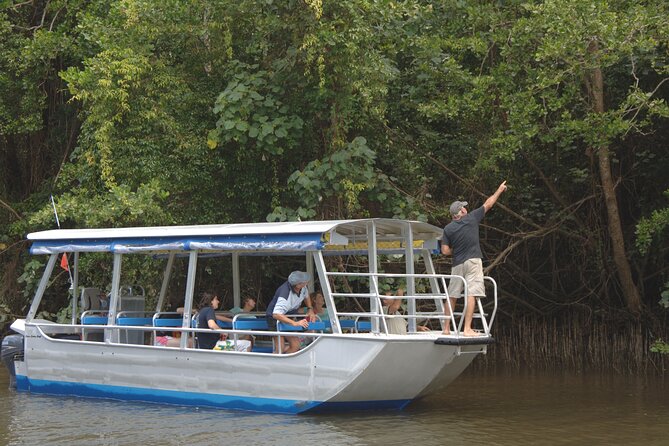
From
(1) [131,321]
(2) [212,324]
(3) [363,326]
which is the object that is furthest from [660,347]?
(1) [131,321]

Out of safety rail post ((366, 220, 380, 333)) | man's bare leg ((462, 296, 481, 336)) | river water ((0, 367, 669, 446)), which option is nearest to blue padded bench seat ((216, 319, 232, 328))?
river water ((0, 367, 669, 446))

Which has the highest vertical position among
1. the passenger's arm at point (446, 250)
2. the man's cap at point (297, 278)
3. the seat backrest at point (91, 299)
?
the passenger's arm at point (446, 250)

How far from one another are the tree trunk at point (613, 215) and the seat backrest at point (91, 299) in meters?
7.42

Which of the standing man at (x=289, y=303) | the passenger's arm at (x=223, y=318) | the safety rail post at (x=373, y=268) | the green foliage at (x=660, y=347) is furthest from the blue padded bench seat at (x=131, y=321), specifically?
the green foliage at (x=660, y=347)

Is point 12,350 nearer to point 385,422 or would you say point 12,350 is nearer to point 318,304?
point 318,304

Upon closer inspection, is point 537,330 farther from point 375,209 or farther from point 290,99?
point 290,99

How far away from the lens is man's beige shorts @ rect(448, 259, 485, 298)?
37.7ft

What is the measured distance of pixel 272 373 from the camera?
11.4 metres

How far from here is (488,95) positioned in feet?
51.1

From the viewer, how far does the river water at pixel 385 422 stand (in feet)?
33.4

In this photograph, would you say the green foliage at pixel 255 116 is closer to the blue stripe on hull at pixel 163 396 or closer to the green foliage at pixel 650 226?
the blue stripe on hull at pixel 163 396

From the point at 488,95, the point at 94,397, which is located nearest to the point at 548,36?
the point at 488,95

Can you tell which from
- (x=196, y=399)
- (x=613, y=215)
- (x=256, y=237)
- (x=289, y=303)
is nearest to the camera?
(x=256, y=237)

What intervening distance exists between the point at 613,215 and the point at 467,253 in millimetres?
5725
